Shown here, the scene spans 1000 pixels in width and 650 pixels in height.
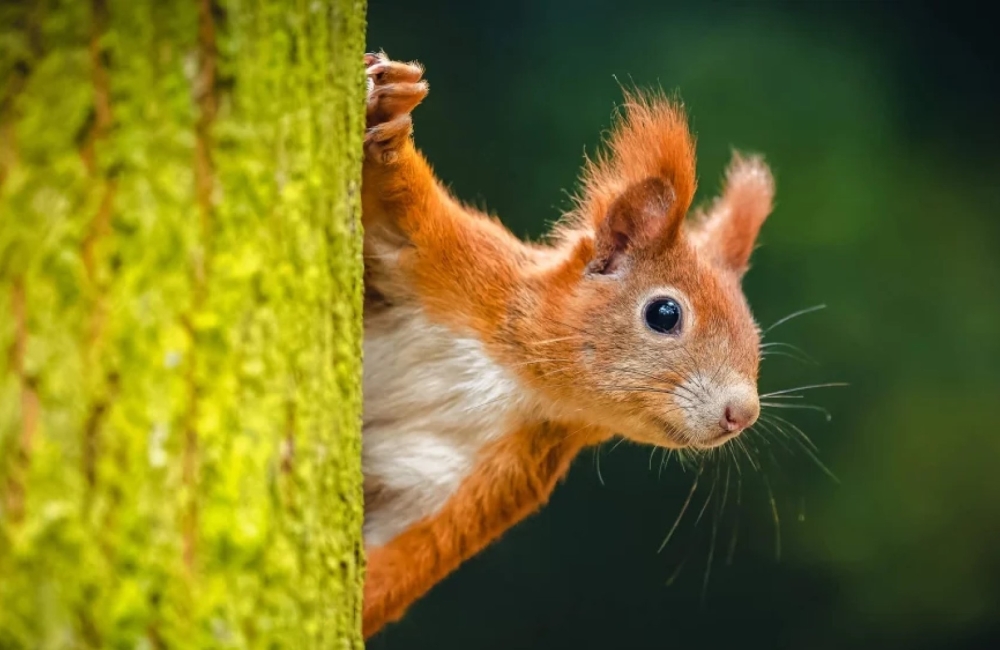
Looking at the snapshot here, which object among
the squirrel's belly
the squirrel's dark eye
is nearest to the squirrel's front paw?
the squirrel's belly

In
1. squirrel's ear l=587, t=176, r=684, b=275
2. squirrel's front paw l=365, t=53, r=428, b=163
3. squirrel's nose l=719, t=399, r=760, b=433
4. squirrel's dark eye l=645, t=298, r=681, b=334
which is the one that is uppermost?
squirrel's front paw l=365, t=53, r=428, b=163

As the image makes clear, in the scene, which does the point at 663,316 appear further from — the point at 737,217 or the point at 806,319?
the point at 806,319

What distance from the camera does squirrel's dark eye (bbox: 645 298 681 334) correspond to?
5.15 ft

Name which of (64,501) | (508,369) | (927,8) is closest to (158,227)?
(64,501)

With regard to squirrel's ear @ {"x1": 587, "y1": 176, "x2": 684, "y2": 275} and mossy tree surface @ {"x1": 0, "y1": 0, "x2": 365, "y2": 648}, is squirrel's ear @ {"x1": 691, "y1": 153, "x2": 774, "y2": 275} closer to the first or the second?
squirrel's ear @ {"x1": 587, "y1": 176, "x2": 684, "y2": 275}

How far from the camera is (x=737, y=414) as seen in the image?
152 cm

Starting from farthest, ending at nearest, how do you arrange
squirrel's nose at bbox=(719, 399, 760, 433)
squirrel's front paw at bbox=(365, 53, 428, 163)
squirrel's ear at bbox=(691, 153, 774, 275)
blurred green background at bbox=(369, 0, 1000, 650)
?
blurred green background at bbox=(369, 0, 1000, 650)
squirrel's ear at bbox=(691, 153, 774, 275)
squirrel's nose at bbox=(719, 399, 760, 433)
squirrel's front paw at bbox=(365, 53, 428, 163)

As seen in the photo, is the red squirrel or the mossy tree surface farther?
the red squirrel

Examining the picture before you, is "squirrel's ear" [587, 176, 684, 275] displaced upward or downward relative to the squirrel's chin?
upward

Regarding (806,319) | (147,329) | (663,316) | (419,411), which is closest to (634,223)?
(663,316)

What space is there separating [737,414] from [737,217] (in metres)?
0.42

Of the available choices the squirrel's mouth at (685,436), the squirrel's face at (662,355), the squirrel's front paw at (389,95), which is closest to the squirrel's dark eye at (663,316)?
the squirrel's face at (662,355)

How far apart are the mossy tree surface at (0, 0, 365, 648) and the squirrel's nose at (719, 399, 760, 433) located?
809 mm

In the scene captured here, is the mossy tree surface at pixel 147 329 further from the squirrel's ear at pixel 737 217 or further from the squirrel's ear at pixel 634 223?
the squirrel's ear at pixel 737 217
